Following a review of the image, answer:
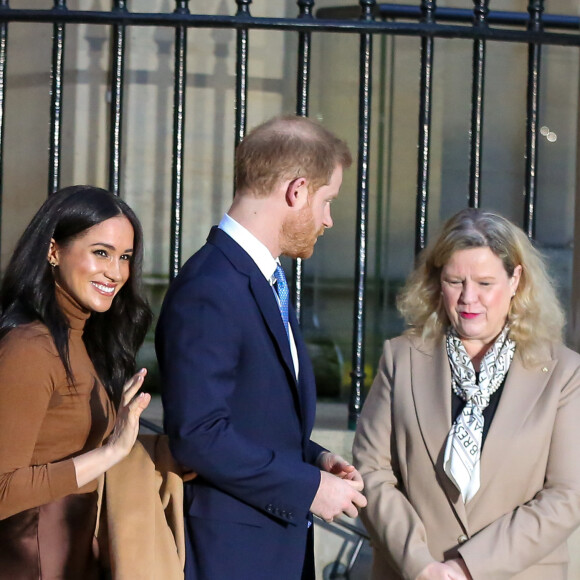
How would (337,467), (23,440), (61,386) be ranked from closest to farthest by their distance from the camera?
(23,440), (61,386), (337,467)

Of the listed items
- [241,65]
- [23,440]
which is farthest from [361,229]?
[23,440]

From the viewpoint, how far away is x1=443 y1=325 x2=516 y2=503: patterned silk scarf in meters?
3.11

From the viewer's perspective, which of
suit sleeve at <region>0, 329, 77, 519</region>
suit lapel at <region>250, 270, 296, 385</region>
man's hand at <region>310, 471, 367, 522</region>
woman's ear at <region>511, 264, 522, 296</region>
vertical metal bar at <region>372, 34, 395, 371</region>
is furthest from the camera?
vertical metal bar at <region>372, 34, 395, 371</region>

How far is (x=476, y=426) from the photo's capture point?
317cm

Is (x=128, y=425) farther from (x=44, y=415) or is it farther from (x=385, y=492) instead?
(x=385, y=492)

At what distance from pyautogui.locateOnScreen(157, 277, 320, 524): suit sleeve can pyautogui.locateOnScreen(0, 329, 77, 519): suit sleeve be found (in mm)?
287

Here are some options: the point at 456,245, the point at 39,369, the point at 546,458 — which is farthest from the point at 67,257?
the point at 546,458

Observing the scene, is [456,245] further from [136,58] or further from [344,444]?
[136,58]

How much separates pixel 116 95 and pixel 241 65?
1.63 ft

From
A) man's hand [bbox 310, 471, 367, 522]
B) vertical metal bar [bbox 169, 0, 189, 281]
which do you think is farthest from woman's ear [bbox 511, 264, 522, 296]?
vertical metal bar [bbox 169, 0, 189, 281]

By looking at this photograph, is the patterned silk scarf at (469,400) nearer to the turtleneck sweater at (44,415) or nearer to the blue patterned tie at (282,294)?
the blue patterned tie at (282,294)

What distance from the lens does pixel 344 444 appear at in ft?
13.1

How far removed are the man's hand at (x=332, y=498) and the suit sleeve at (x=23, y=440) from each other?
23.2 inches

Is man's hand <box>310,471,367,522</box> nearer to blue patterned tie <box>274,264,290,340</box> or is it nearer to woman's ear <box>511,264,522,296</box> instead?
blue patterned tie <box>274,264,290,340</box>
